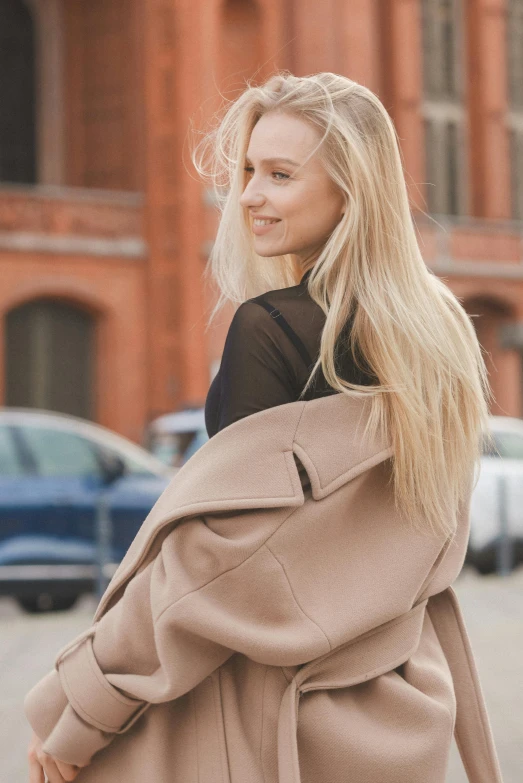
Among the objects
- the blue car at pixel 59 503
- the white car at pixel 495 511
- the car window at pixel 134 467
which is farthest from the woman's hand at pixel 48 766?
the white car at pixel 495 511

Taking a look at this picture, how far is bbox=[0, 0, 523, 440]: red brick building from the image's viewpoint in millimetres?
19312

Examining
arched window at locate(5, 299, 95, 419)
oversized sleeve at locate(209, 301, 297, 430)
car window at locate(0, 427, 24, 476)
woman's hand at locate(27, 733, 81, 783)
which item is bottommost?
arched window at locate(5, 299, 95, 419)

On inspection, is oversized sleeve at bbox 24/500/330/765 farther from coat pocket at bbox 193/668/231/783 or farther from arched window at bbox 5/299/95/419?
arched window at bbox 5/299/95/419

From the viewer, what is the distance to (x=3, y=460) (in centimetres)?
920

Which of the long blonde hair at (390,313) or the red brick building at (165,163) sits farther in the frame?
the red brick building at (165,163)

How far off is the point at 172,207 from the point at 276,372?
61.3ft

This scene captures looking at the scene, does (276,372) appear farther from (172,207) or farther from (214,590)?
(172,207)

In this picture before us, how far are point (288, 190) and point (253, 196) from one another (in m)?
0.06

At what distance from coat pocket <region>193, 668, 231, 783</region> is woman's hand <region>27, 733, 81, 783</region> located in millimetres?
192

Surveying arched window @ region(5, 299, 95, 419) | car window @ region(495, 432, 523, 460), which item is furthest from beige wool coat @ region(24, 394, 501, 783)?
arched window @ region(5, 299, 95, 419)

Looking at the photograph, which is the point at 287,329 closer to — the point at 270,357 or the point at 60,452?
the point at 270,357

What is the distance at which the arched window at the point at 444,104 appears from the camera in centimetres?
2322

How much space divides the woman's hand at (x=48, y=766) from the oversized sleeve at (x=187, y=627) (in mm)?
52

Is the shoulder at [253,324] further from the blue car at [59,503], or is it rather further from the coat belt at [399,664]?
the blue car at [59,503]
